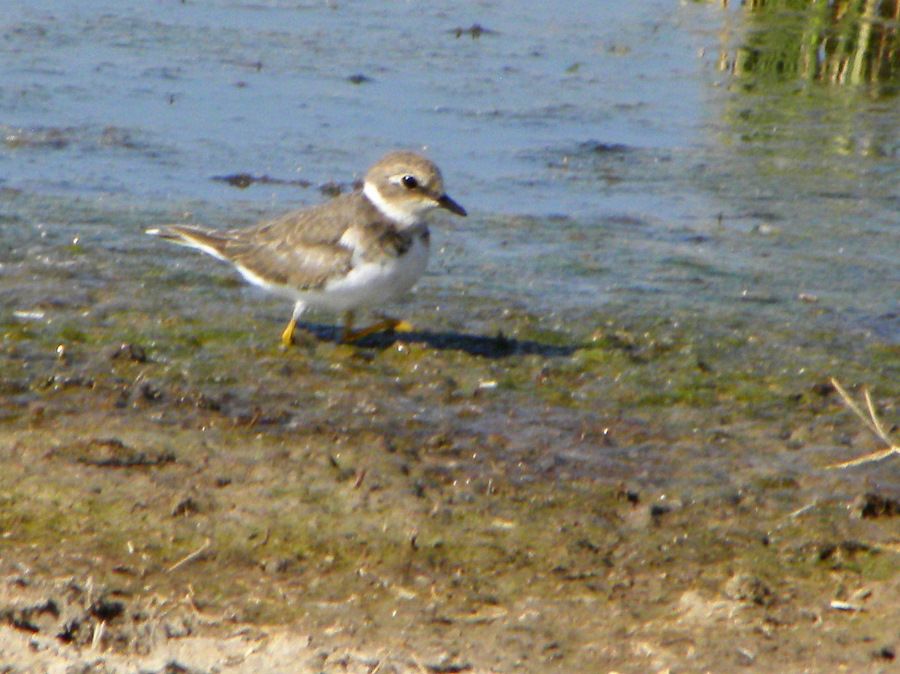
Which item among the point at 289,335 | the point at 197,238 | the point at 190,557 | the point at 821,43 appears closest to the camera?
the point at 190,557

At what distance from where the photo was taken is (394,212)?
289 inches

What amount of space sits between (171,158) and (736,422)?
5.46 meters

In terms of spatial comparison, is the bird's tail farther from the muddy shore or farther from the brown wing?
the muddy shore

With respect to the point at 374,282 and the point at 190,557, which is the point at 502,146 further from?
the point at 190,557

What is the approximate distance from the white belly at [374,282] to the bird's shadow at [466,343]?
262mm

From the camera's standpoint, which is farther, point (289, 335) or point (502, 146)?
point (502, 146)

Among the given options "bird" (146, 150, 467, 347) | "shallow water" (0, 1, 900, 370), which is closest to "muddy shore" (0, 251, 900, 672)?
"bird" (146, 150, 467, 347)

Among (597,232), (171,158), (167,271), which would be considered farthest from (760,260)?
(171,158)

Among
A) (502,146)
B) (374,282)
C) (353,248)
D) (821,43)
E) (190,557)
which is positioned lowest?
(190,557)

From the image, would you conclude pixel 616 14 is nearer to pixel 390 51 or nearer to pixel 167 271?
pixel 390 51

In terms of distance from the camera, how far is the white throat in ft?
24.0

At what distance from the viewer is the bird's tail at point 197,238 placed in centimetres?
782

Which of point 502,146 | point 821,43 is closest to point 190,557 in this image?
point 502,146

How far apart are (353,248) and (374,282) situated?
209 mm
